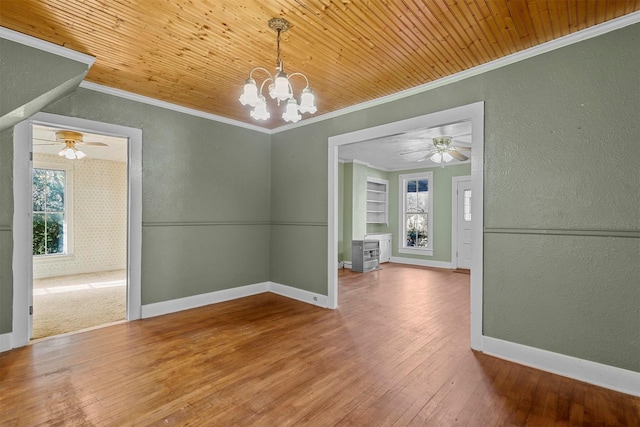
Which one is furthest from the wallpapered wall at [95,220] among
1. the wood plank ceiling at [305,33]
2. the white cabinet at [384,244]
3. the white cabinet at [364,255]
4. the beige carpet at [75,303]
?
the white cabinet at [384,244]

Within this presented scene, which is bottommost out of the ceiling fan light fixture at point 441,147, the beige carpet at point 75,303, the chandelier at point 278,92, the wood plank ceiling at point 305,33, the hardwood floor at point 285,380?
the beige carpet at point 75,303

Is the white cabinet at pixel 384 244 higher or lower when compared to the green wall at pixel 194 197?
lower

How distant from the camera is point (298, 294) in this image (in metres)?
4.62

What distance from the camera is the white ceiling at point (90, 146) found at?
5.24 m

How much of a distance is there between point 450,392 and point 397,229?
256 inches

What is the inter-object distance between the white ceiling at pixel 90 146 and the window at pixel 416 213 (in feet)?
21.8

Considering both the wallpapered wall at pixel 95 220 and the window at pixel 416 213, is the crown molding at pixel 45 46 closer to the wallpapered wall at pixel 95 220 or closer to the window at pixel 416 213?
the wallpapered wall at pixel 95 220

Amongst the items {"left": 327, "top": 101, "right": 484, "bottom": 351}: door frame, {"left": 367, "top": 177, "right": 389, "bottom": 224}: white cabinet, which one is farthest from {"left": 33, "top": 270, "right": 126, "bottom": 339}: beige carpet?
{"left": 367, "top": 177, "right": 389, "bottom": 224}: white cabinet

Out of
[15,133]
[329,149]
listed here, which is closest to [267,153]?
[329,149]

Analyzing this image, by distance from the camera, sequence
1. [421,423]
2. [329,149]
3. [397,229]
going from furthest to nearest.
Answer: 1. [397,229]
2. [329,149]
3. [421,423]

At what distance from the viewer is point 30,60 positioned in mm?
2531

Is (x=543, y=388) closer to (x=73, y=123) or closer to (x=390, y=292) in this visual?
(x=390, y=292)

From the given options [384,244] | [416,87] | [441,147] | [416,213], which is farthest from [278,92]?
[416,213]

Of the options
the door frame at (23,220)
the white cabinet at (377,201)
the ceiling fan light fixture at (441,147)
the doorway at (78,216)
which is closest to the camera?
the door frame at (23,220)
